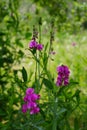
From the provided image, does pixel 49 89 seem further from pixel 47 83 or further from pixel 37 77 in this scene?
pixel 37 77

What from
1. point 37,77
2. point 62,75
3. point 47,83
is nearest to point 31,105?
point 47,83

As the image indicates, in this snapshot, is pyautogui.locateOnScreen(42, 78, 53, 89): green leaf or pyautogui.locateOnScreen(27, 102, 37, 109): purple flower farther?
pyautogui.locateOnScreen(42, 78, 53, 89): green leaf

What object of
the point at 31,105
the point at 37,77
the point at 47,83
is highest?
the point at 37,77

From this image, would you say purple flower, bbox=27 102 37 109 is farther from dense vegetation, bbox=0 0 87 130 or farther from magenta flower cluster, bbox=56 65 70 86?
magenta flower cluster, bbox=56 65 70 86

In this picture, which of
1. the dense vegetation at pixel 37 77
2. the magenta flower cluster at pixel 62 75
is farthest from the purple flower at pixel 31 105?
the magenta flower cluster at pixel 62 75

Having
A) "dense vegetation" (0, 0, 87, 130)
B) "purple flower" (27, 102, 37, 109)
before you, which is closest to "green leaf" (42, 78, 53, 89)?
"dense vegetation" (0, 0, 87, 130)

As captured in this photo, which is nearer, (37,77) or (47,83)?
(47,83)

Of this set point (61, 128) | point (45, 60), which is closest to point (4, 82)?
point (61, 128)

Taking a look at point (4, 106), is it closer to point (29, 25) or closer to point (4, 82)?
point (4, 82)

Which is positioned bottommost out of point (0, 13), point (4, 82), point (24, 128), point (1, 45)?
point (24, 128)

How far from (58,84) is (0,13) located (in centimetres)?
152

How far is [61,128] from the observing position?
74.2 inches

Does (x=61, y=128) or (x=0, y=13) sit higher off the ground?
(x=0, y=13)

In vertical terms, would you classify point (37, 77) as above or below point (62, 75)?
above
